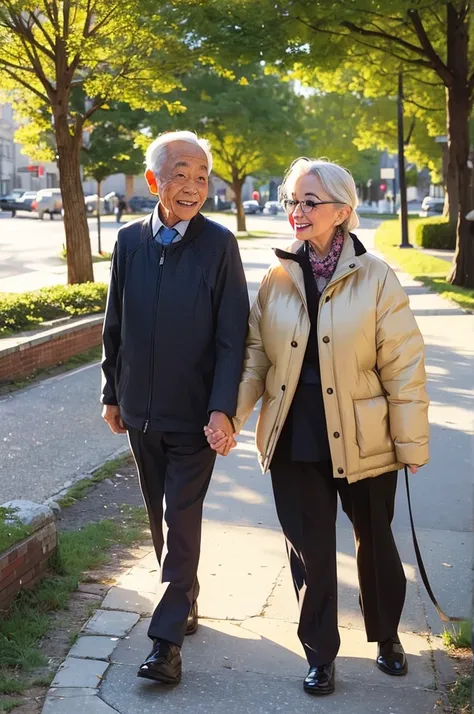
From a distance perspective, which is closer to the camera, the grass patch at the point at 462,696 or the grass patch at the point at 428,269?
the grass patch at the point at 462,696

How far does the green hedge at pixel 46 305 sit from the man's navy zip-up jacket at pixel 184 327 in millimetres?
7555

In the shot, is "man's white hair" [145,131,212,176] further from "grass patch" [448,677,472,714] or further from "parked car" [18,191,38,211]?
"parked car" [18,191,38,211]

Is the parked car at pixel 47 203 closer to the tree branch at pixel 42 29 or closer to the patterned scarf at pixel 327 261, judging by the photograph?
the tree branch at pixel 42 29

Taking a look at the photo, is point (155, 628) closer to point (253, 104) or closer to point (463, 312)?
point (463, 312)

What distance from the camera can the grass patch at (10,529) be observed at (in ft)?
14.6

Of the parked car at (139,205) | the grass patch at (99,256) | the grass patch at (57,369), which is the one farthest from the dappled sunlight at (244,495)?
the parked car at (139,205)

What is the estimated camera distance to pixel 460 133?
1980cm

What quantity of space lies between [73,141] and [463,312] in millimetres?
6775

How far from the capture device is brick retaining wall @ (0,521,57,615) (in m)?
4.39

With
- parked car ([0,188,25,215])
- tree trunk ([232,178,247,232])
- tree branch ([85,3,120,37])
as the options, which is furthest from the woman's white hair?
parked car ([0,188,25,215])

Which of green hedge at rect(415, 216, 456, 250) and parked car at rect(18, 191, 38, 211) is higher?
parked car at rect(18, 191, 38, 211)

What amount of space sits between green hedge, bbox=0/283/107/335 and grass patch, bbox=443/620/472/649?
308 inches

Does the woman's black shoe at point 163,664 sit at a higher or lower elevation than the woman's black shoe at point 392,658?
higher

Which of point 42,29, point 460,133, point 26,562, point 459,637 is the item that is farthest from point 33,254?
point 459,637
